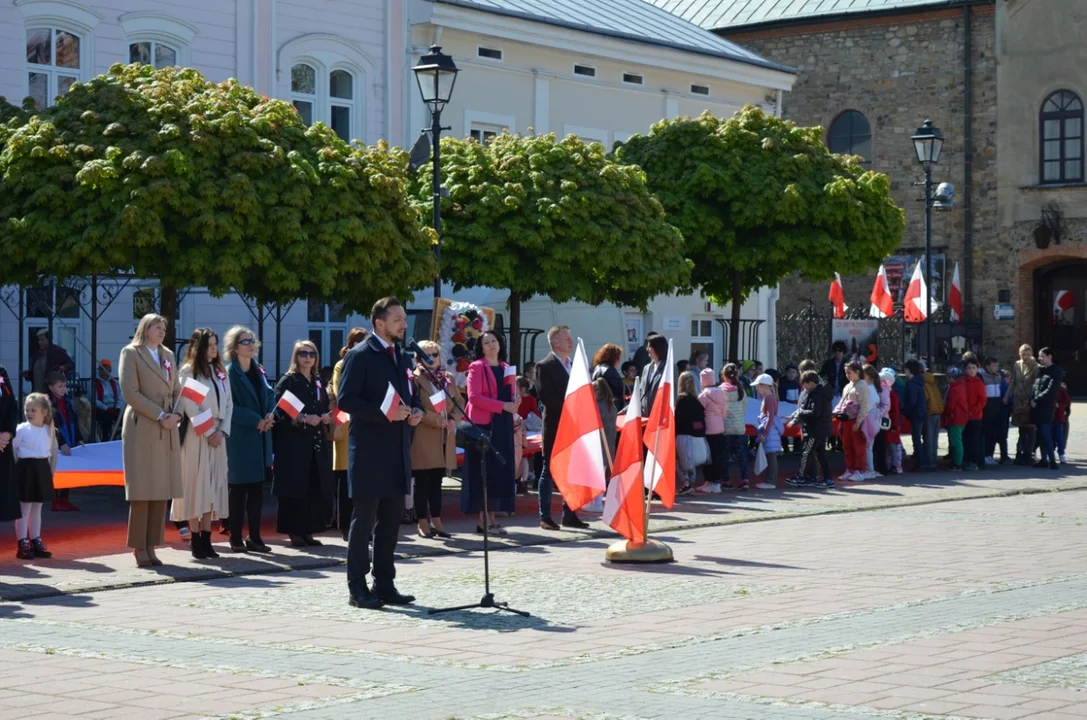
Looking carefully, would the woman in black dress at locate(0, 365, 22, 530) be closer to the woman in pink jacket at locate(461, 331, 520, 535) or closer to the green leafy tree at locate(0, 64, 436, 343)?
the woman in pink jacket at locate(461, 331, 520, 535)

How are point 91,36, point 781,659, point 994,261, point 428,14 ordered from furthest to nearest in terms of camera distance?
point 994,261
point 428,14
point 91,36
point 781,659

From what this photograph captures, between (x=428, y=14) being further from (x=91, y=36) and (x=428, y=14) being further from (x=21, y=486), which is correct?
(x=21, y=486)

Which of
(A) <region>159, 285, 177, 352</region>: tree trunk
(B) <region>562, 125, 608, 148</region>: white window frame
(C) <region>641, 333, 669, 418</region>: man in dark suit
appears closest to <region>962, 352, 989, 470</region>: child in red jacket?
(C) <region>641, 333, 669, 418</region>: man in dark suit

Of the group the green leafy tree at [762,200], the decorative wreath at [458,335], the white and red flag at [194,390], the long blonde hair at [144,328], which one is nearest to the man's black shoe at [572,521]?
the white and red flag at [194,390]

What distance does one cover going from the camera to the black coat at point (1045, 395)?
24891 mm

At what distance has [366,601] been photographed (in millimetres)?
11125

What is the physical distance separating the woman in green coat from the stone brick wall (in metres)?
34.9

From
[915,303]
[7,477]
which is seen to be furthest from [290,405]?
[915,303]

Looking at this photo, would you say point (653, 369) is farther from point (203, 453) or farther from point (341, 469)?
point (203, 453)

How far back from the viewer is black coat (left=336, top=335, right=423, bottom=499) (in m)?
11.2

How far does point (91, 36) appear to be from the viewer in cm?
2639

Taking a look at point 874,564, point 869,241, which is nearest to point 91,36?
point 869,241

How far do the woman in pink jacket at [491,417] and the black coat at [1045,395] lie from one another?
1135 cm

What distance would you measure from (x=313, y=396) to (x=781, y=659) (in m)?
6.74
